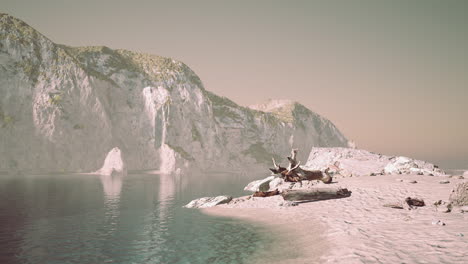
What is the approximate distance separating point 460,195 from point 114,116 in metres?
105

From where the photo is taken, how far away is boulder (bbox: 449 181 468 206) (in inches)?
609

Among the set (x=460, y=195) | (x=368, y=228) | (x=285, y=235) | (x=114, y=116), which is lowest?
(x=285, y=235)

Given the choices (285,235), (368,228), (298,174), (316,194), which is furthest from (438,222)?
(298,174)

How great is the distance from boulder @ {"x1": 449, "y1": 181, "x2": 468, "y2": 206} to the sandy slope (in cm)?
107

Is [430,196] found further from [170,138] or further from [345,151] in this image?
[170,138]

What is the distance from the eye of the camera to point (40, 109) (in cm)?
8381

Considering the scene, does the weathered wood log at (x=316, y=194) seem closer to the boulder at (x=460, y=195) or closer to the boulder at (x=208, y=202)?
the boulder at (x=460, y=195)

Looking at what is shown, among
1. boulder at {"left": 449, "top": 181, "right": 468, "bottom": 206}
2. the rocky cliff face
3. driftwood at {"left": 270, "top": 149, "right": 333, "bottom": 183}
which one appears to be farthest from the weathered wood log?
the rocky cliff face

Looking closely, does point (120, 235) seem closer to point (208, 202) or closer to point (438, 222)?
point (208, 202)

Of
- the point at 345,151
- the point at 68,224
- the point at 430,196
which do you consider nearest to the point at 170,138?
the point at 345,151

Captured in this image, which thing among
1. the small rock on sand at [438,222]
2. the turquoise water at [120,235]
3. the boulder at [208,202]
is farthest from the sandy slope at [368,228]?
the boulder at [208,202]

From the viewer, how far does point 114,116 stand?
107 m

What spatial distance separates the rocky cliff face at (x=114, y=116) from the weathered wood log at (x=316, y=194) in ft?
250

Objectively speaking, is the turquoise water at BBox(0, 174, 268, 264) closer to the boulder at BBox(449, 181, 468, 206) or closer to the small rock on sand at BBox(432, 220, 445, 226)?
the small rock on sand at BBox(432, 220, 445, 226)
